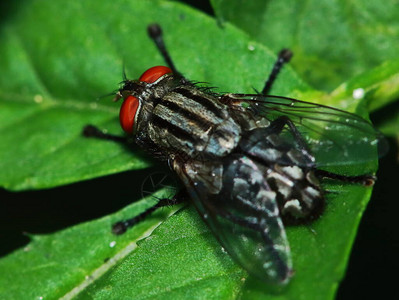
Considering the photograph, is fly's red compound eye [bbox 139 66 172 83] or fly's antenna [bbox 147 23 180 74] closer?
fly's red compound eye [bbox 139 66 172 83]

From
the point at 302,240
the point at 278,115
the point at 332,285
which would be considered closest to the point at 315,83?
the point at 278,115

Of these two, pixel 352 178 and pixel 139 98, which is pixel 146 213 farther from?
pixel 352 178

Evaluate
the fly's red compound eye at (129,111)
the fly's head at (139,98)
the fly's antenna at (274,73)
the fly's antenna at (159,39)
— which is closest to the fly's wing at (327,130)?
the fly's antenna at (274,73)

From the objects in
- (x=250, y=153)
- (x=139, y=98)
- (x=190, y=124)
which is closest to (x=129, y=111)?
(x=139, y=98)

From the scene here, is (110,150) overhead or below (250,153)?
below

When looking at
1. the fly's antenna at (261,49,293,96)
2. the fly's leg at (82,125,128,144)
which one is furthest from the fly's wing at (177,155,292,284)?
the fly's leg at (82,125,128,144)

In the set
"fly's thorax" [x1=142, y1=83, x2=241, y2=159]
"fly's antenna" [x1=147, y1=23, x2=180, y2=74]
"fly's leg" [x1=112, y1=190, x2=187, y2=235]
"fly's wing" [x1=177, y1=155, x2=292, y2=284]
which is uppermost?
"fly's antenna" [x1=147, y1=23, x2=180, y2=74]

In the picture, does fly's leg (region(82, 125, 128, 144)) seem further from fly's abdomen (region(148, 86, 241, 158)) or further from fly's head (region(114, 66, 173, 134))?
fly's abdomen (region(148, 86, 241, 158))

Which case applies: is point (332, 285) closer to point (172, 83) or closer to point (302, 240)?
point (302, 240)
